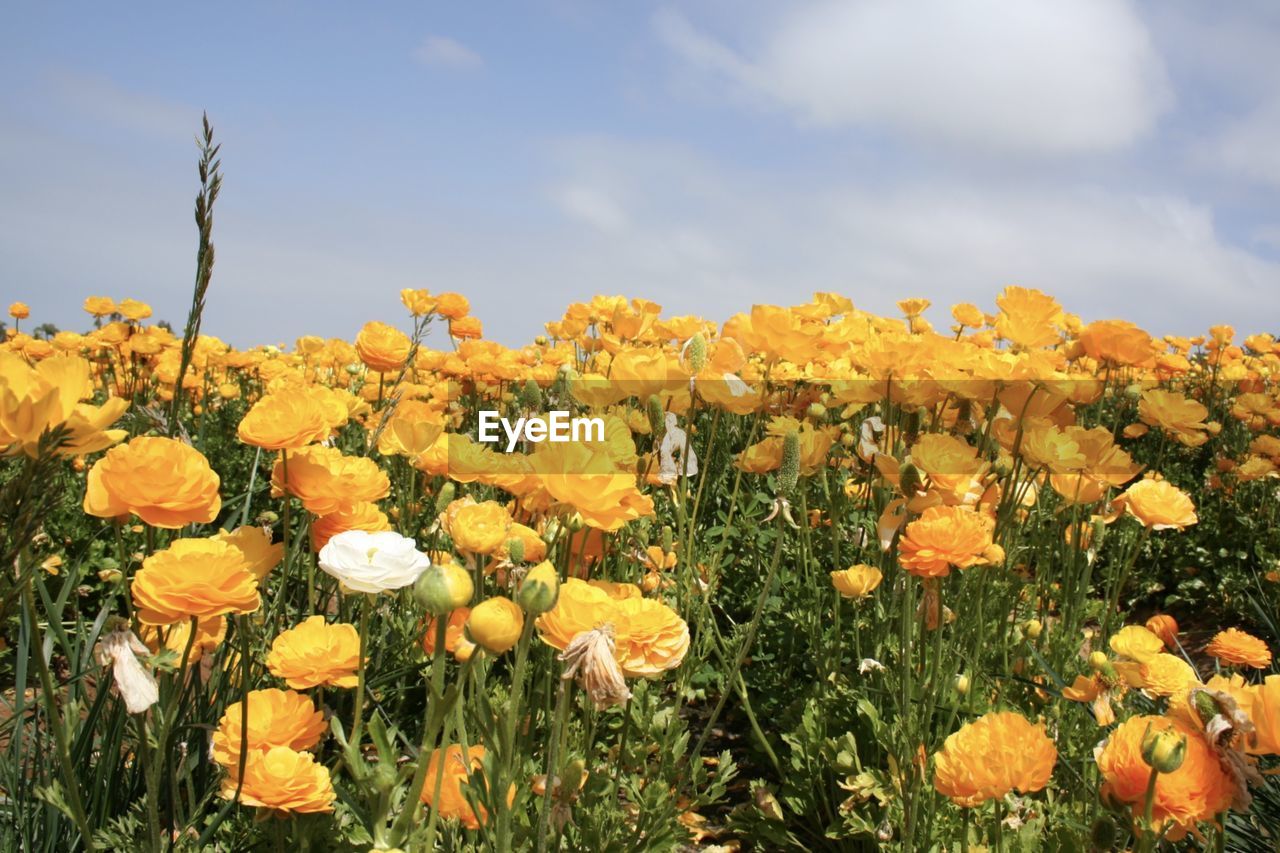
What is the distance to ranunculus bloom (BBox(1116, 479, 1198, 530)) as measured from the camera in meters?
2.40

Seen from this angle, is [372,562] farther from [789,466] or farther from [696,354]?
[696,354]

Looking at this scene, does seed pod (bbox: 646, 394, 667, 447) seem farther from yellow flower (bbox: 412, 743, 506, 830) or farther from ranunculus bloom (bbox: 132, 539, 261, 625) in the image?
ranunculus bloom (bbox: 132, 539, 261, 625)

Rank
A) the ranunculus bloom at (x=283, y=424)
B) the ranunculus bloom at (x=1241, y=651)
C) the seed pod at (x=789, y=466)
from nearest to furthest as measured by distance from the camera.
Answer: the ranunculus bloom at (x=283, y=424)
the seed pod at (x=789, y=466)
the ranunculus bloom at (x=1241, y=651)

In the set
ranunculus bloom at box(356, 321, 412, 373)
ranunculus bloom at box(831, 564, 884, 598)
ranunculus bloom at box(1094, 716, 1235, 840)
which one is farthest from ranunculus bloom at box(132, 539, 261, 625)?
ranunculus bloom at box(356, 321, 412, 373)

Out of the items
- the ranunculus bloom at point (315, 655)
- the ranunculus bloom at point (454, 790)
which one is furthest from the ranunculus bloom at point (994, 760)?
the ranunculus bloom at point (315, 655)

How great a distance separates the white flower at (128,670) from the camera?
116 cm

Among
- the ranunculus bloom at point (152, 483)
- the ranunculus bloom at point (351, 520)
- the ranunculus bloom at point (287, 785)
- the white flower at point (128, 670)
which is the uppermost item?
the ranunculus bloom at point (152, 483)

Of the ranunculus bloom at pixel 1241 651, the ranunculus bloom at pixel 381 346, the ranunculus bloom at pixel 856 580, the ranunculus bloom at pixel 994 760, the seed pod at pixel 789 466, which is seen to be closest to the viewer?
the ranunculus bloom at pixel 994 760

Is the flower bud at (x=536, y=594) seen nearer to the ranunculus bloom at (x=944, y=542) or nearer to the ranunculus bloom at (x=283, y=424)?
the ranunculus bloom at (x=283, y=424)

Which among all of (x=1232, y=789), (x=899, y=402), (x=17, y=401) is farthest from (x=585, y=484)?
(x=899, y=402)

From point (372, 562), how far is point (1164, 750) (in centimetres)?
97

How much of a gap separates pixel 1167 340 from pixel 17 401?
847cm

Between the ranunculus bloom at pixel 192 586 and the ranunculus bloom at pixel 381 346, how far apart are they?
2.10 m

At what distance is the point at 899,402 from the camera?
95.7 inches
